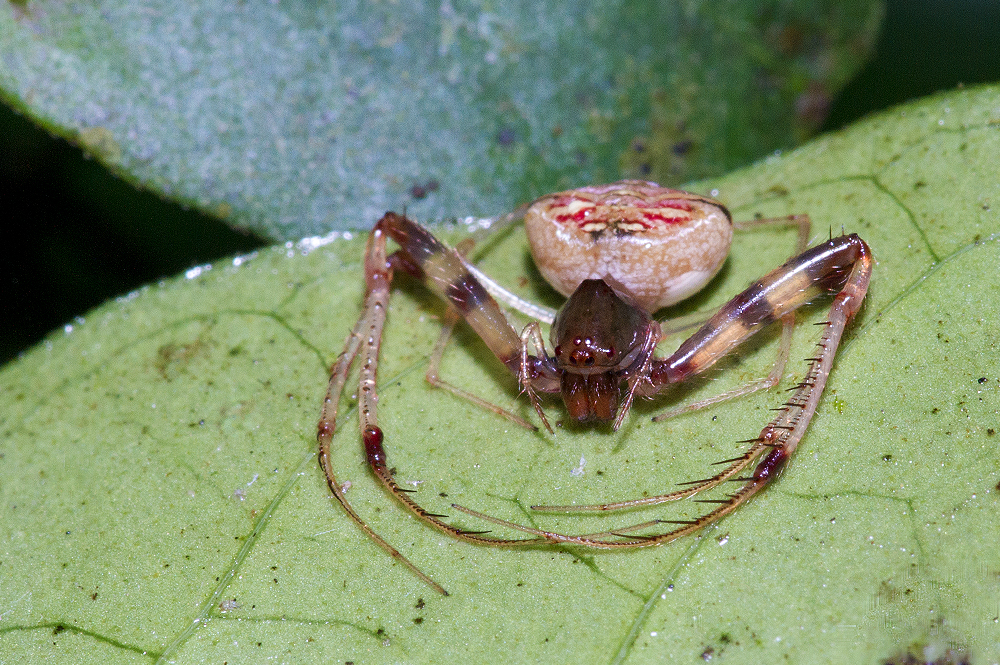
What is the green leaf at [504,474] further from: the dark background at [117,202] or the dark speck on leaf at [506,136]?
the dark background at [117,202]

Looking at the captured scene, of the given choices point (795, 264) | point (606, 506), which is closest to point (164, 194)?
point (606, 506)

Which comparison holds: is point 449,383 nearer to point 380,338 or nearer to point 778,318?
point 380,338

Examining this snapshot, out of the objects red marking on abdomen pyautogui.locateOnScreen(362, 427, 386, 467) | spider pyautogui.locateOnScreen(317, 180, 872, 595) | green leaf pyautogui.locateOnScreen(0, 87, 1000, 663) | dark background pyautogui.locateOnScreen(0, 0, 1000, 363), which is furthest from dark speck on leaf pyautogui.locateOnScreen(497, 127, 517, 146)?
A: red marking on abdomen pyautogui.locateOnScreen(362, 427, 386, 467)

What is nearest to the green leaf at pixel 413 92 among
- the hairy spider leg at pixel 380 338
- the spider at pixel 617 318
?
the hairy spider leg at pixel 380 338

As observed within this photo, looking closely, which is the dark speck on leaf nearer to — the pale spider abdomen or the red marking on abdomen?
the pale spider abdomen

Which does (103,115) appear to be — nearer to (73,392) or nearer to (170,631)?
(73,392)

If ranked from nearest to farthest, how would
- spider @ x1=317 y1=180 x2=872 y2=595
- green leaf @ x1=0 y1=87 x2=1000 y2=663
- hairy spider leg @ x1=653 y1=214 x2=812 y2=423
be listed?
green leaf @ x1=0 y1=87 x2=1000 y2=663, spider @ x1=317 y1=180 x2=872 y2=595, hairy spider leg @ x1=653 y1=214 x2=812 y2=423

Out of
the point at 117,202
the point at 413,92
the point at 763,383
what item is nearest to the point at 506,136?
the point at 413,92
